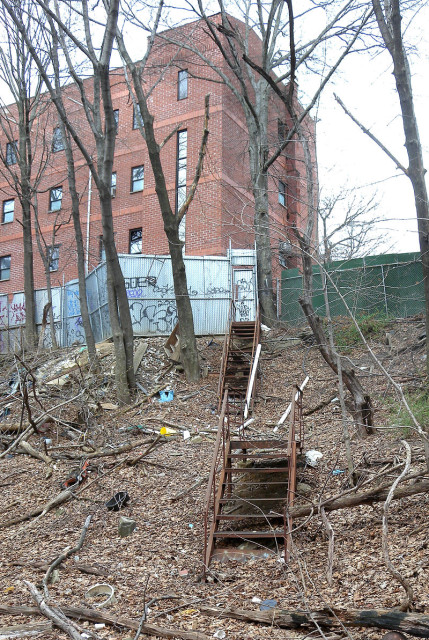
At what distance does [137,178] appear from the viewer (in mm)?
27156

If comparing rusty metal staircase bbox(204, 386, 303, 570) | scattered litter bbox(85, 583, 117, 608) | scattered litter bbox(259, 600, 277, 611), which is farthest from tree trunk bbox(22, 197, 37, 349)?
scattered litter bbox(259, 600, 277, 611)

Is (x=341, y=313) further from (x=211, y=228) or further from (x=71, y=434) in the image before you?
(x=71, y=434)

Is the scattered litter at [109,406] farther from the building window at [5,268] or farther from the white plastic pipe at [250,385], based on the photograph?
the building window at [5,268]

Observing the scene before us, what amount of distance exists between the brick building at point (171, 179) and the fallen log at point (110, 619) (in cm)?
1612

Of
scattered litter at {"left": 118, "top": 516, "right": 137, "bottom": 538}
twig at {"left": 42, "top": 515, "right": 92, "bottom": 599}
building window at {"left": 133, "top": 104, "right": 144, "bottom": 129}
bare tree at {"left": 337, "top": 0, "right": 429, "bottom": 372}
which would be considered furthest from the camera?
building window at {"left": 133, "top": 104, "right": 144, "bottom": 129}

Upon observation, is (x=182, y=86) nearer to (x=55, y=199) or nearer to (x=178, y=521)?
(x=55, y=199)

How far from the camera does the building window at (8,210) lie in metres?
30.8

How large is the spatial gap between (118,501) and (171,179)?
60.4 ft

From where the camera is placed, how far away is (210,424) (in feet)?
41.3

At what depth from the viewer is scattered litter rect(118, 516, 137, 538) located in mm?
7774

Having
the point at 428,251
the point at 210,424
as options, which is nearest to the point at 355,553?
the point at 428,251

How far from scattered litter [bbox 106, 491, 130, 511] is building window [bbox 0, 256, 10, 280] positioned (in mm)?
23619

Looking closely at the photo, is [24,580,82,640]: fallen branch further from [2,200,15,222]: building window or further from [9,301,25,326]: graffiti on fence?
[2,200,15,222]: building window

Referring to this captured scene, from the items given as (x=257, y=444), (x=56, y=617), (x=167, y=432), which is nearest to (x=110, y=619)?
(x=56, y=617)
